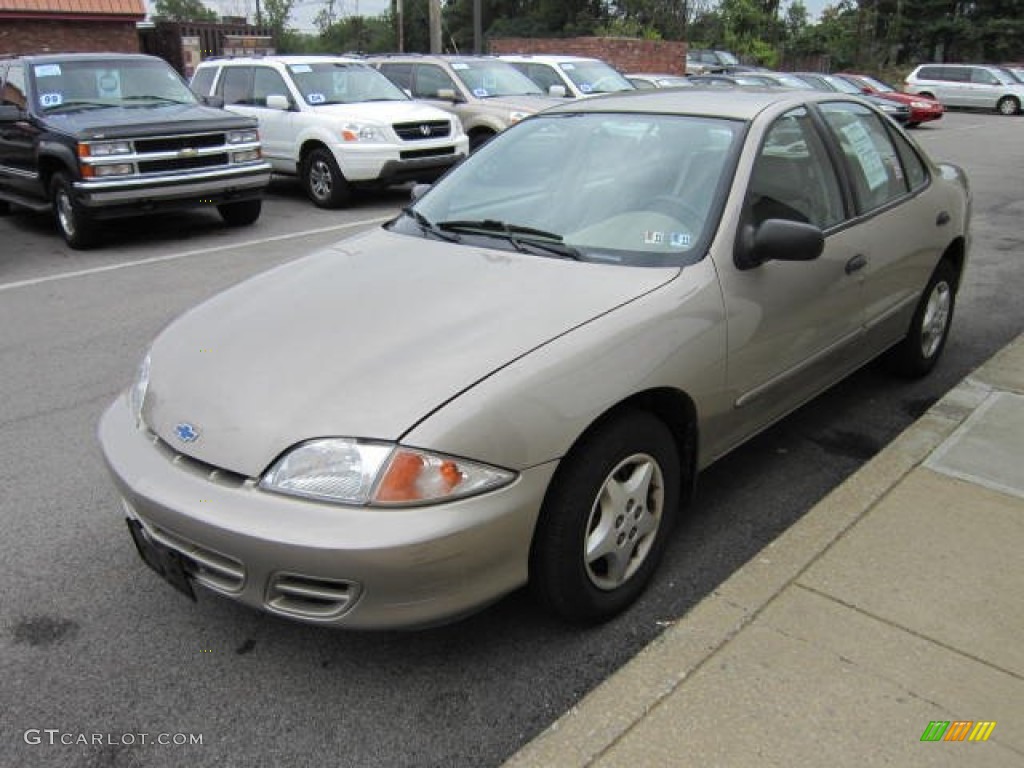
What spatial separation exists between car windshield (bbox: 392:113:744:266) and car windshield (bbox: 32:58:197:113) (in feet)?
22.2

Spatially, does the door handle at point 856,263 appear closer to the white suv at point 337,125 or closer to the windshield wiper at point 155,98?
the white suv at point 337,125

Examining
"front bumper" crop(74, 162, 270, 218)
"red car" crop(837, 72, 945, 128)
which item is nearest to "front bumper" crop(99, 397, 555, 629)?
"front bumper" crop(74, 162, 270, 218)

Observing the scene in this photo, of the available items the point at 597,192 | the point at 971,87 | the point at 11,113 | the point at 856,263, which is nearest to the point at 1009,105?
the point at 971,87

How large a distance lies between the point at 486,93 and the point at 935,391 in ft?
32.7

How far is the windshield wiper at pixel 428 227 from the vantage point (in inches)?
139

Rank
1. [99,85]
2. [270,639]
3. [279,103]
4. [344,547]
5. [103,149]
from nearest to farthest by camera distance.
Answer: [344,547] < [270,639] < [103,149] < [99,85] < [279,103]

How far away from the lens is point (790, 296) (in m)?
3.41

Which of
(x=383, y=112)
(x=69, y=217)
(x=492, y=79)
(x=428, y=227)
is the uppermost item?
(x=492, y=79)

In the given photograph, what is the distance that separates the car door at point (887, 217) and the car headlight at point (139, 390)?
2917 millimetres

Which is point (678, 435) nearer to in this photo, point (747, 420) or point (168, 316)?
point (747, 420)

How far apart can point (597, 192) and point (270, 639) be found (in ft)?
6.55

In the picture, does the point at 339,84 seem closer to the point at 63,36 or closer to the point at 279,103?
the point at 279,103

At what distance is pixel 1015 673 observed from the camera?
8.29 ft

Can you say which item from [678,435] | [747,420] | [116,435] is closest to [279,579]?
[116,435]
